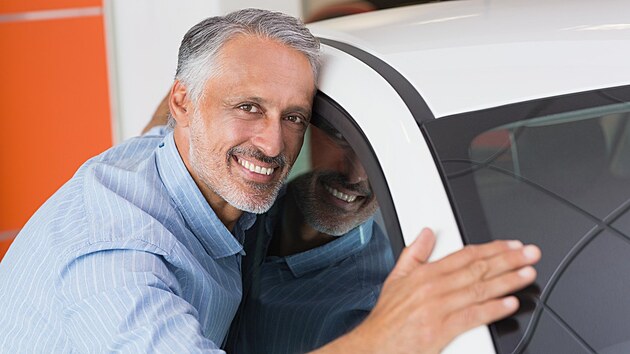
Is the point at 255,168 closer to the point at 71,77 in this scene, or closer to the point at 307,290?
the point at 307,290

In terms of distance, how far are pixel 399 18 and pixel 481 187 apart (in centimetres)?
61

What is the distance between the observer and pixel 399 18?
2.00 m

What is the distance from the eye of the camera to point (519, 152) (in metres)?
1.53

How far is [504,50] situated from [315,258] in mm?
507

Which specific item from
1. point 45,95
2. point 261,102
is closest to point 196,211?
point 261,102

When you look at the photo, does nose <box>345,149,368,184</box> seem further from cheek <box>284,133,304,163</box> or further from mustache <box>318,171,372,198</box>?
cheek <box>284,133,304,163</box>

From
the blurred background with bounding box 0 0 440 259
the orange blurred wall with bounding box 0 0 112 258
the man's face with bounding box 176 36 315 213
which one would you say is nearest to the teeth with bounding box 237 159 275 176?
the man's face with bounding box 176 36 315 213

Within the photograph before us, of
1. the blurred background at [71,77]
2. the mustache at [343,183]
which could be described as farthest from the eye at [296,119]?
the blurred background at [71,77]

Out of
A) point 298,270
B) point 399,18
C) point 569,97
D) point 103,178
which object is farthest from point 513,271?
point 103,178

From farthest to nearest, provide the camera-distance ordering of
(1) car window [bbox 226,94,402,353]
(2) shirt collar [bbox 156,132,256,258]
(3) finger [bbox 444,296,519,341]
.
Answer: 1. (2) shirt collar [bbox 156,132,256,258]
2. (1) car window [bbox 226,94,402,353]
3. (3) finger [bbox 444,296,519,341]

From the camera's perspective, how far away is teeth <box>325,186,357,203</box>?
1.77m

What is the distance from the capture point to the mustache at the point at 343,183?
1.66m

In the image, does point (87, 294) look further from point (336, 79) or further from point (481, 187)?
point (481, 187)

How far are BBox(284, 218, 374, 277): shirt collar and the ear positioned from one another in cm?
35
